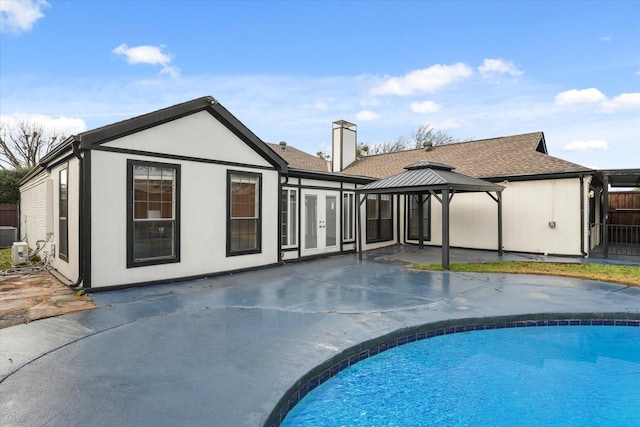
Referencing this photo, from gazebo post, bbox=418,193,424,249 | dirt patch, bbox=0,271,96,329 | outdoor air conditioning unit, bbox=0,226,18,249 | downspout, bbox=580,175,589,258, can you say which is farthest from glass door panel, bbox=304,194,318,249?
outdoor air conditioning unit, bbox=0,226,18,249

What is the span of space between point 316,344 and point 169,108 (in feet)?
18.7

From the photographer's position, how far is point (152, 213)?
705 cm

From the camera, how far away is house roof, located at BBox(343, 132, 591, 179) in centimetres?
1184

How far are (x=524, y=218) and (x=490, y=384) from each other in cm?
978

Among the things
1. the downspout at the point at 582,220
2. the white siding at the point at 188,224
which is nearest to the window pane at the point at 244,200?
the white siding at the point at 188,224

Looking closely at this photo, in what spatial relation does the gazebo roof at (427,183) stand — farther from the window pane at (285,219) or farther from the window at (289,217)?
the window pane at (285,219)

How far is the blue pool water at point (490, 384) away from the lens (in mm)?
3143

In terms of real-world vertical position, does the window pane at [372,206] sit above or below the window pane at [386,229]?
above

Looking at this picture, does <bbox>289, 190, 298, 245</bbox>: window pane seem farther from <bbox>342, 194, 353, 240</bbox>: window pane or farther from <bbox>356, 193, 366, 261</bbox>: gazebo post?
<bbox>342, 194, 353, 240</bbox>: window pane

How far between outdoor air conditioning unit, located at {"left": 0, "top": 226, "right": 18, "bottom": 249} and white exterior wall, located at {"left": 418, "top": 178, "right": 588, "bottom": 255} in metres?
16.7

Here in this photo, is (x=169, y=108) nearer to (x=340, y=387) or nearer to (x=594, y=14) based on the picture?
(x=340, y=387)

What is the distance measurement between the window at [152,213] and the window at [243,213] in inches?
51.4

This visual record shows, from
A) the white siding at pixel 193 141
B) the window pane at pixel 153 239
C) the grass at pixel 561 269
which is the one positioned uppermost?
the white siding at pixel 193 141

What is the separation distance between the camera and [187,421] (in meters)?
2.47
